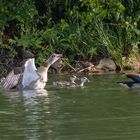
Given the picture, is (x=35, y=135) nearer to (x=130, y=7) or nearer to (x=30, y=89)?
(x=30, y=89)

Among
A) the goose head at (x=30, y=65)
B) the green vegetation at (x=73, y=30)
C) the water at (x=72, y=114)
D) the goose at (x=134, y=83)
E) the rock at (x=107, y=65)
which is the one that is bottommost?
the water at (x=72, y=114)

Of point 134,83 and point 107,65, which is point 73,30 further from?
point 134,83

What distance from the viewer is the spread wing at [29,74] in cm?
1480

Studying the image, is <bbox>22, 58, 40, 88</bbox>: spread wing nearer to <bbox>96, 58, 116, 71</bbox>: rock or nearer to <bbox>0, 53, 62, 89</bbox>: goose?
<bbox>0, 53, 62, 89</bbox>: goose

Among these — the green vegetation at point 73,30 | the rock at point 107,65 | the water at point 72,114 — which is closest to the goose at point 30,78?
the water at point 72,114

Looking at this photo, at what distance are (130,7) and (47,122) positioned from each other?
12.0 m

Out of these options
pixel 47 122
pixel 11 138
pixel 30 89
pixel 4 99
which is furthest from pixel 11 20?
pixel 11 138

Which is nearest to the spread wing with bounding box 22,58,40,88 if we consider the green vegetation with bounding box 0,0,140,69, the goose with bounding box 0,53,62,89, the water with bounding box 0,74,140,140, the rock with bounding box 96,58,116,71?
the goose with bounding box 0,53,62,89

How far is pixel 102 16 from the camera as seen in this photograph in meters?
20.6

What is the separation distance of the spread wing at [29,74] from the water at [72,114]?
384mm

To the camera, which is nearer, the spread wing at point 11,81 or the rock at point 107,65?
the spread wing at point 11,81

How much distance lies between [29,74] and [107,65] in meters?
5.29

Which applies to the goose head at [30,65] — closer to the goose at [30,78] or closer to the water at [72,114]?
the goose at [30,78]

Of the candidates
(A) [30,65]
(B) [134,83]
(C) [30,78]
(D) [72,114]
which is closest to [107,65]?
(B) [134,83]
